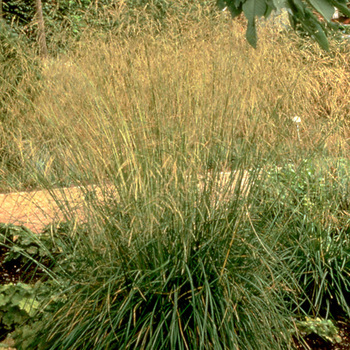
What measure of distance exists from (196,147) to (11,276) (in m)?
1.49

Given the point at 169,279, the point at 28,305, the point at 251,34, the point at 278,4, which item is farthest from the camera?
the point at 28,305

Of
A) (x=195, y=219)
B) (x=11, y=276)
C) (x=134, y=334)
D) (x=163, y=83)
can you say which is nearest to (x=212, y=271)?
(x=195, y=219)

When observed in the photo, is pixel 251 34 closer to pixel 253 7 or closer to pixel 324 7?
pixel 253 7

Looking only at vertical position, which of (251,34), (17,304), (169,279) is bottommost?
(17,304)

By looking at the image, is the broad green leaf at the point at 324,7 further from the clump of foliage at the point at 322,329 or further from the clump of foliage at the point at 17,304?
the clump of foliage at the point at 17,304

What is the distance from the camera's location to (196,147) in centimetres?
248

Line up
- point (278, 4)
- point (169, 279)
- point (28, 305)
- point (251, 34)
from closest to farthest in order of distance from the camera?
point (278, 4), point (251, 34), point (169, 279), point (28, 305)

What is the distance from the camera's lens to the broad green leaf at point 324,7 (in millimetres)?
1682

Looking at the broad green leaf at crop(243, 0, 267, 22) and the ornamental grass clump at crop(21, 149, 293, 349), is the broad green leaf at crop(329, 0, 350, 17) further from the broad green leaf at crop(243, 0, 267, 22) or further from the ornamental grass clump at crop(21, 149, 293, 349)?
the ornamental grass clump at crop(21, 149, 293, 349)

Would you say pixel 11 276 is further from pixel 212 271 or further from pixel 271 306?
pixel 271 306

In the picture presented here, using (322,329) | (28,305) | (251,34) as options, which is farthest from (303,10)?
(28,305)

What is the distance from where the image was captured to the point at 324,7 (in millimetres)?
1704

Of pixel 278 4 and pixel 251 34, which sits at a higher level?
pixel 278 4

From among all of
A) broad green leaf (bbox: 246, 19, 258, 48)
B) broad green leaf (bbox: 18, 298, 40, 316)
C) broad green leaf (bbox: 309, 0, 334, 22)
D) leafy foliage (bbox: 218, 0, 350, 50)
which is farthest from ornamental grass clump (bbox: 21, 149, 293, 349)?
broad green leaf (bbox: 309, 0, 334, 22)
